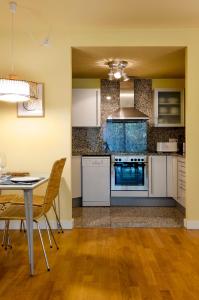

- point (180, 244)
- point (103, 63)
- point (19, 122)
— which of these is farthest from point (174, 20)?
point (180, 244)

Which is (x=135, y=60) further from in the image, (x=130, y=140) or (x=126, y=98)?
(x=130, y=140)

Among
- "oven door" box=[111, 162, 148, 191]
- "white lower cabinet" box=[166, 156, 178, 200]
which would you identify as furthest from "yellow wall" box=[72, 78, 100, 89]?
"white lower cabinet" box=[166, 156, 178, 200]

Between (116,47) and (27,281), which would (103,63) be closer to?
(116,47)

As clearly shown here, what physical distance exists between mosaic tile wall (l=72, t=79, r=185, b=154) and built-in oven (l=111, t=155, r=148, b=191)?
81 cm

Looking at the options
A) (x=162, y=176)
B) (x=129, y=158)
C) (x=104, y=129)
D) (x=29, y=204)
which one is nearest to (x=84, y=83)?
(x=104, y=129)

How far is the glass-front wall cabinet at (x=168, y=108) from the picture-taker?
6031 millimetres

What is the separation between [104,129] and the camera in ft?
20.8

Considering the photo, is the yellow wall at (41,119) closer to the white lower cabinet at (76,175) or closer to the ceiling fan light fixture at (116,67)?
the ceiling fan light fixture at (116,67)

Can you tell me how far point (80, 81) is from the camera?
612cm

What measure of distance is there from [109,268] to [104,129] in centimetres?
376

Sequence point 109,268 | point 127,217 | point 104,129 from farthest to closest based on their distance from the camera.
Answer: point 104,129 < point 127,217 < point 109,268

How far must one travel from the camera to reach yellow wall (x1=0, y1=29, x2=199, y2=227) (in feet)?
13.4

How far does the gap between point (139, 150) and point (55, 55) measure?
9.28 ft

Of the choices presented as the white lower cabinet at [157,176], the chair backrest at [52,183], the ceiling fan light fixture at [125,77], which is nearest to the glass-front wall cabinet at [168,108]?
the ceiling fan light fixture at [125,77]
